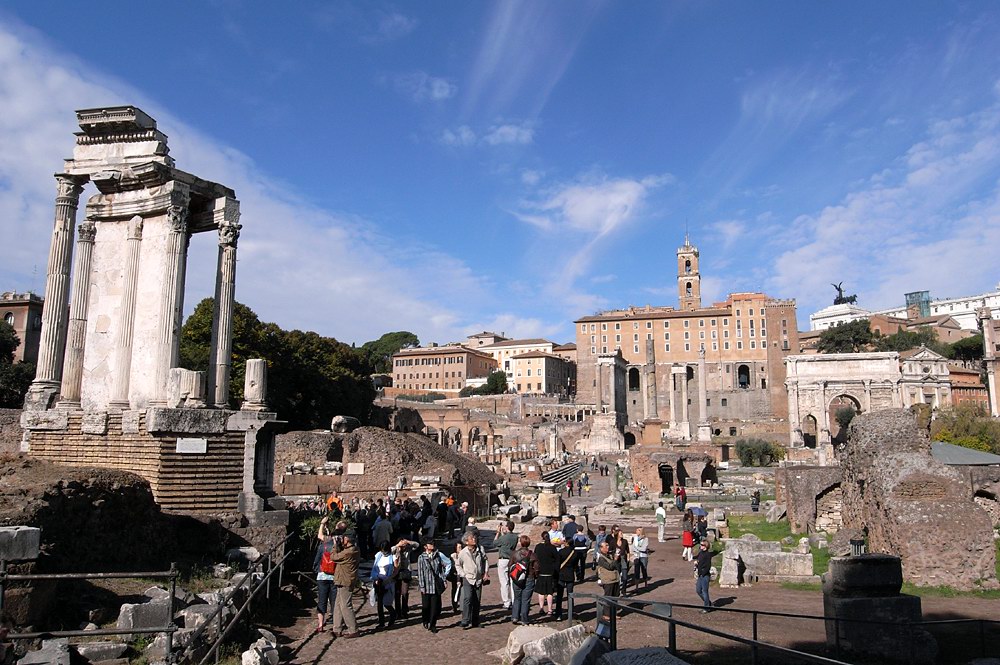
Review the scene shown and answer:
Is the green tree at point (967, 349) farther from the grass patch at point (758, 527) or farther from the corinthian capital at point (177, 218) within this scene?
the corinthian capital at point (177, 218)

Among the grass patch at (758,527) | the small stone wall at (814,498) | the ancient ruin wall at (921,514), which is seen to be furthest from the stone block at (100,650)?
the small stone wall at (814,498)

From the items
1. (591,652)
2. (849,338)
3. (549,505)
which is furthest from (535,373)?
(591,652)

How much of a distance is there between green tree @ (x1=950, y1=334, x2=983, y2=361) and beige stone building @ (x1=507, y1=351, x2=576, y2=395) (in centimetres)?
5412

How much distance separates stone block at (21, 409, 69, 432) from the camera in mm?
11961

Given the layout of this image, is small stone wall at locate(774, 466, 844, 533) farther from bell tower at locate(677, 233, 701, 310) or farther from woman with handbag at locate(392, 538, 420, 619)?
bell tower at locate(677, 233, 701, 310)

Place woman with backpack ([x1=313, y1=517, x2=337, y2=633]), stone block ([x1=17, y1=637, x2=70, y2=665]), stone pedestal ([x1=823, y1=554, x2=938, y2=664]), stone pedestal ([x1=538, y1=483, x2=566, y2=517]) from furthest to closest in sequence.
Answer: stone pedestal ([x1=538, y1=483, x2=566, y2=517])
woman with backpack ([x1=313, y1=517, x2=337, y2=633])
stone pedestal ([x1=823, y1=554, x2=938, y2=664])
stone block ([x1=17, y1=637, x2=70, y2=665])

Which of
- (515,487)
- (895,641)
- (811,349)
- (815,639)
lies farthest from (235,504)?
(811,349)

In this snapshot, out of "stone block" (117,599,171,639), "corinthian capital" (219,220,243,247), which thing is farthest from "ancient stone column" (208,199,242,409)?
"stone block" (117,599,171,639)

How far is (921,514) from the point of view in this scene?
11469 millimetres

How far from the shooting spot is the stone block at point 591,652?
608 centimetres

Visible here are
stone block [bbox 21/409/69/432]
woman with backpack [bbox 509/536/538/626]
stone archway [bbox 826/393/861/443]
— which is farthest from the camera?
stone archway [bbox 826/393/861/443]

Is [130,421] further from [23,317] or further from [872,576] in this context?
[23,317]

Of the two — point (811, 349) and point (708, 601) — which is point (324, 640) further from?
point (811, 349)

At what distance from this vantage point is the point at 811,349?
354ft
